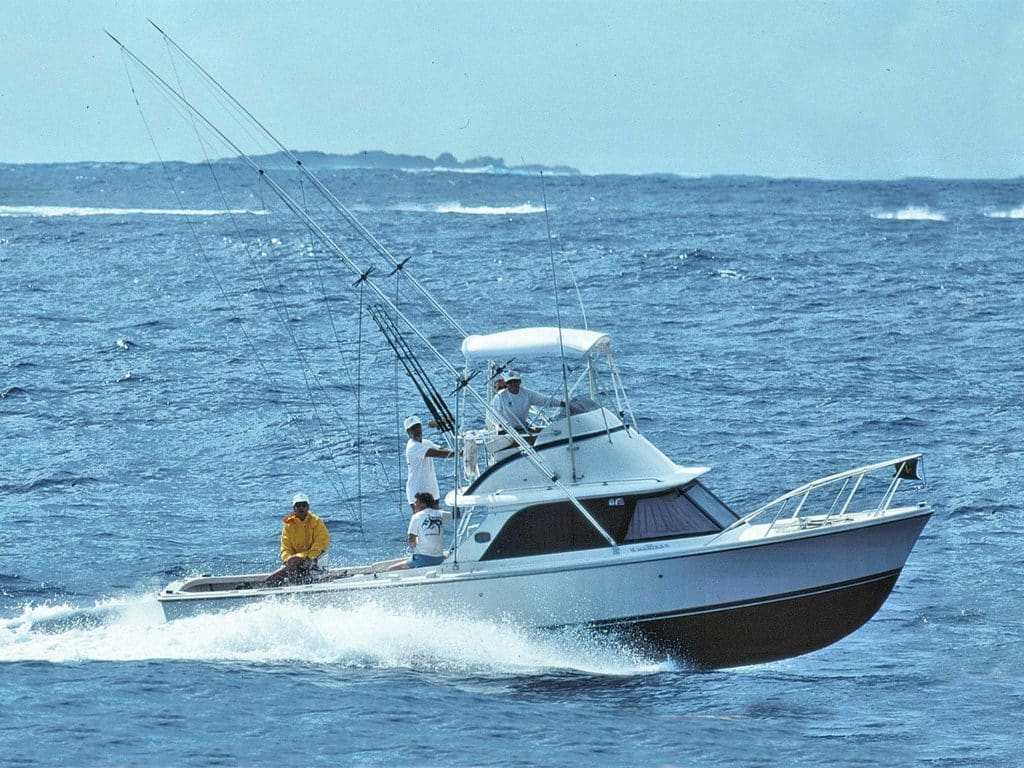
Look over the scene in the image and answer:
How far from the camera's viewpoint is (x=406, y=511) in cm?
2441

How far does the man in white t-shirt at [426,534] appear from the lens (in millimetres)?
16875

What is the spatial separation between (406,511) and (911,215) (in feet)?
306

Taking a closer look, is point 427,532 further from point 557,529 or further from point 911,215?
point 911,215

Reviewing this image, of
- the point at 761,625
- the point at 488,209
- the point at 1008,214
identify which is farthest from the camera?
the point at 488,209

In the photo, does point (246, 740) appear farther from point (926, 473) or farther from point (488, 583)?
point (926, 473)

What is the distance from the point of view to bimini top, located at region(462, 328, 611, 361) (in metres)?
16.6

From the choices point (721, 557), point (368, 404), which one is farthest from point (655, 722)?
point (368, 404)

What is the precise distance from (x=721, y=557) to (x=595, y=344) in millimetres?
2854

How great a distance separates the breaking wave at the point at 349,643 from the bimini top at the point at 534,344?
307cm

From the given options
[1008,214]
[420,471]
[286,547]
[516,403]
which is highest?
[1008,214]

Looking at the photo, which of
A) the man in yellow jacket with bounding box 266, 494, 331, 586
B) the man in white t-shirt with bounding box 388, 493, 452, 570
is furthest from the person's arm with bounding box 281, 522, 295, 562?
the man in white t-shirt with bounding box 388, 493, 452, 570

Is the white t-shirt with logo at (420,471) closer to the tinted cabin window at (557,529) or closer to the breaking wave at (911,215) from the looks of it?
the tinted cabin window at (557,529)

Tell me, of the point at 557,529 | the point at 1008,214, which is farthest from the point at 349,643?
the point at 1008,214

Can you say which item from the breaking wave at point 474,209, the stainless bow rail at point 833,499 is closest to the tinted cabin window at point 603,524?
the stainless bow rail at point 833,499
